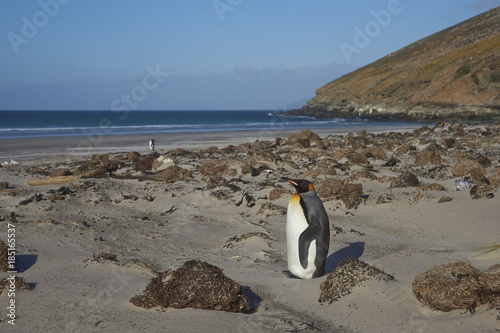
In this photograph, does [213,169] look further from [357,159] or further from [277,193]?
[357,159]

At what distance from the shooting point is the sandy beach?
4238 millimetres

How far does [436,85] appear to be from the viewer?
64.4 meters

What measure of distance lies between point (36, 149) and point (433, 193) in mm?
22366

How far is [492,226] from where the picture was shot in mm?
7988

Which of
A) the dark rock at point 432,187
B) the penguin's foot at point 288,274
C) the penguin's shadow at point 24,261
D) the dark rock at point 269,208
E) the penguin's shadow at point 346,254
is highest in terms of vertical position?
the dark rock at point 432,187

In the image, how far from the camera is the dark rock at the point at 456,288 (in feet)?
12.5

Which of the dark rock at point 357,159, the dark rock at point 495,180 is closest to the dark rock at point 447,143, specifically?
the dark rock at point 357,159

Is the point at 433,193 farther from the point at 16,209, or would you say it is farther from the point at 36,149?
the point at 36,149

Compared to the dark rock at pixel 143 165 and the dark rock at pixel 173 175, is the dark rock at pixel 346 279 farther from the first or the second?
the dark rock at pixel 143 165

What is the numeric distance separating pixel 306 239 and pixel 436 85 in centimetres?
6584

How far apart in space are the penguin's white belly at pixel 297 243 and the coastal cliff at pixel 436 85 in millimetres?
48858

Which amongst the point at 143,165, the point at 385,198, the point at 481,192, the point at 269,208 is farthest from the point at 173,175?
the point at 481,192

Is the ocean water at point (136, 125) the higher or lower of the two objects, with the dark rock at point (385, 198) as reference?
higher

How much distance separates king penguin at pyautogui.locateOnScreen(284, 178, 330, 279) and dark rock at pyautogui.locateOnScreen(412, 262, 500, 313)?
1575 mm
